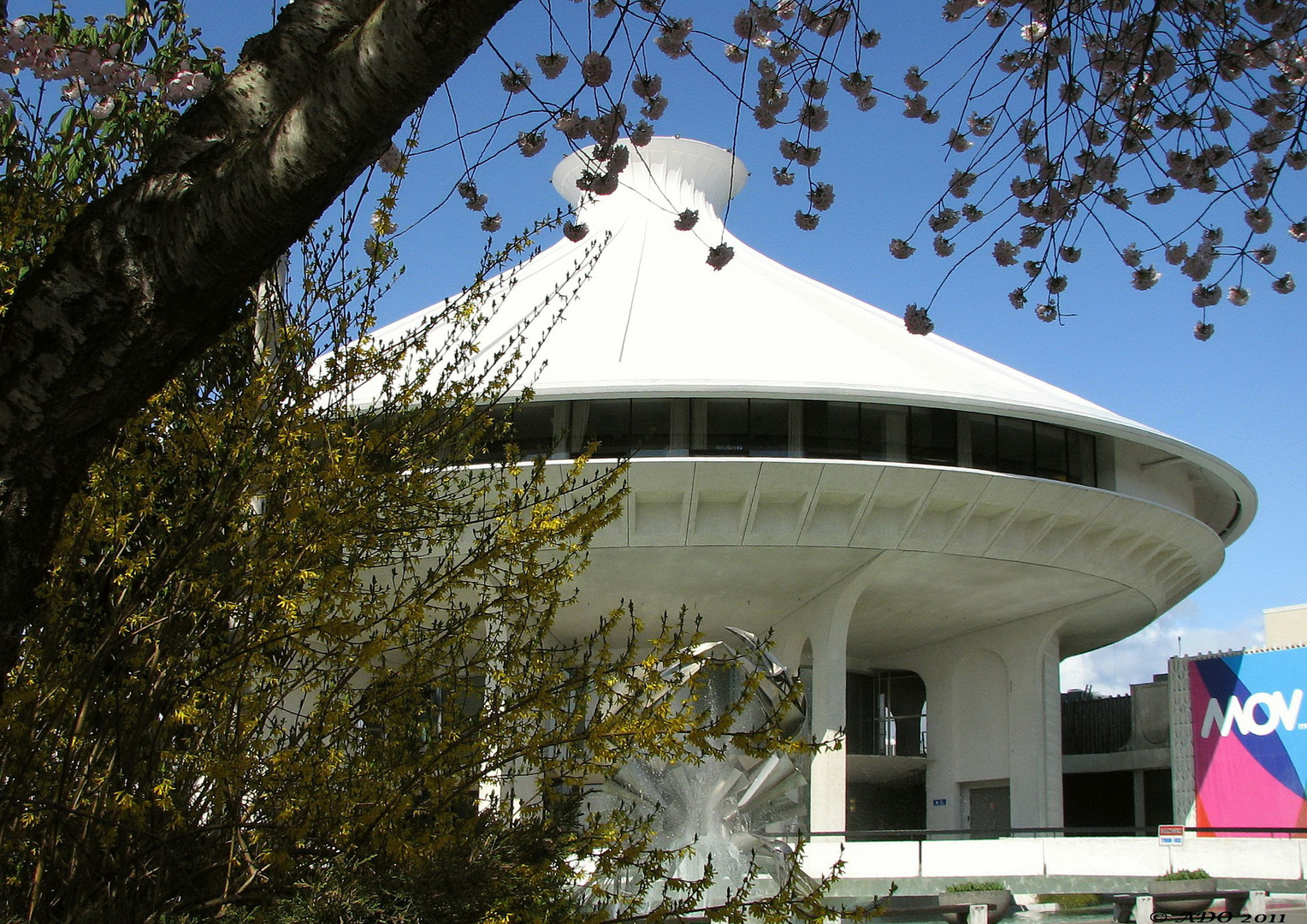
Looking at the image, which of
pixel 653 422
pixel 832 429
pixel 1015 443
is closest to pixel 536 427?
pixel 653 422

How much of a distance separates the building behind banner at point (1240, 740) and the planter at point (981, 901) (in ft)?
24.3

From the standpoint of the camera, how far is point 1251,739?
22641 millimetres

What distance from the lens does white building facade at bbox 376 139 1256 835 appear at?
21516mm

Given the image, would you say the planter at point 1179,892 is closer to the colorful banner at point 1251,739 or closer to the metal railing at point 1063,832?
the metal railing at point 1063,832

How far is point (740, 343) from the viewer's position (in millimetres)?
23828

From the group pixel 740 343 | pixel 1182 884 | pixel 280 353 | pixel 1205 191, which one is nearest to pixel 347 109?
pixel 280 353

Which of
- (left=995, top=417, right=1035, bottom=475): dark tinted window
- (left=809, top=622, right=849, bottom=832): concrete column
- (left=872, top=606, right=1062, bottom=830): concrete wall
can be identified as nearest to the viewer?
(left=995, top=417, right=1035, bottom=475): dark tinted window

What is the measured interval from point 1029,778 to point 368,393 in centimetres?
1634

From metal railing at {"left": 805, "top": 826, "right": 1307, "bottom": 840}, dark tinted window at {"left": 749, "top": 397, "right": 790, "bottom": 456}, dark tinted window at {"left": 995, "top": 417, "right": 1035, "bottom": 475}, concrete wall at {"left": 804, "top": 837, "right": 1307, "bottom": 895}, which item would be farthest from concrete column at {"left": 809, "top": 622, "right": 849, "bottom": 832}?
dark tinted window at {"left": 995, "top": 417, "right": 1035, "bottom": 475}

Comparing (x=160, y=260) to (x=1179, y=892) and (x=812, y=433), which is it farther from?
(x=812, y=433)

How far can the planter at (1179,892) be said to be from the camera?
13453 mm

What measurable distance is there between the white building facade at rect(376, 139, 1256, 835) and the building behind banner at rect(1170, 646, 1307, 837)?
2.53 m

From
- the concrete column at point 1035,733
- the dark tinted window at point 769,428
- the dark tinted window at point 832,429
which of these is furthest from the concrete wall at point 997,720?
the dark tinted window at point 769,428

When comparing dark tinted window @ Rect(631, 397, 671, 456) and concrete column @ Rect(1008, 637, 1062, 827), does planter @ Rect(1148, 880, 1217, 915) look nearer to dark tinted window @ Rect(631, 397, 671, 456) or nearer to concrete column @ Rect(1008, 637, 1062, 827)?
concrete column @ Rect(1008, 637, 1062, 827)
